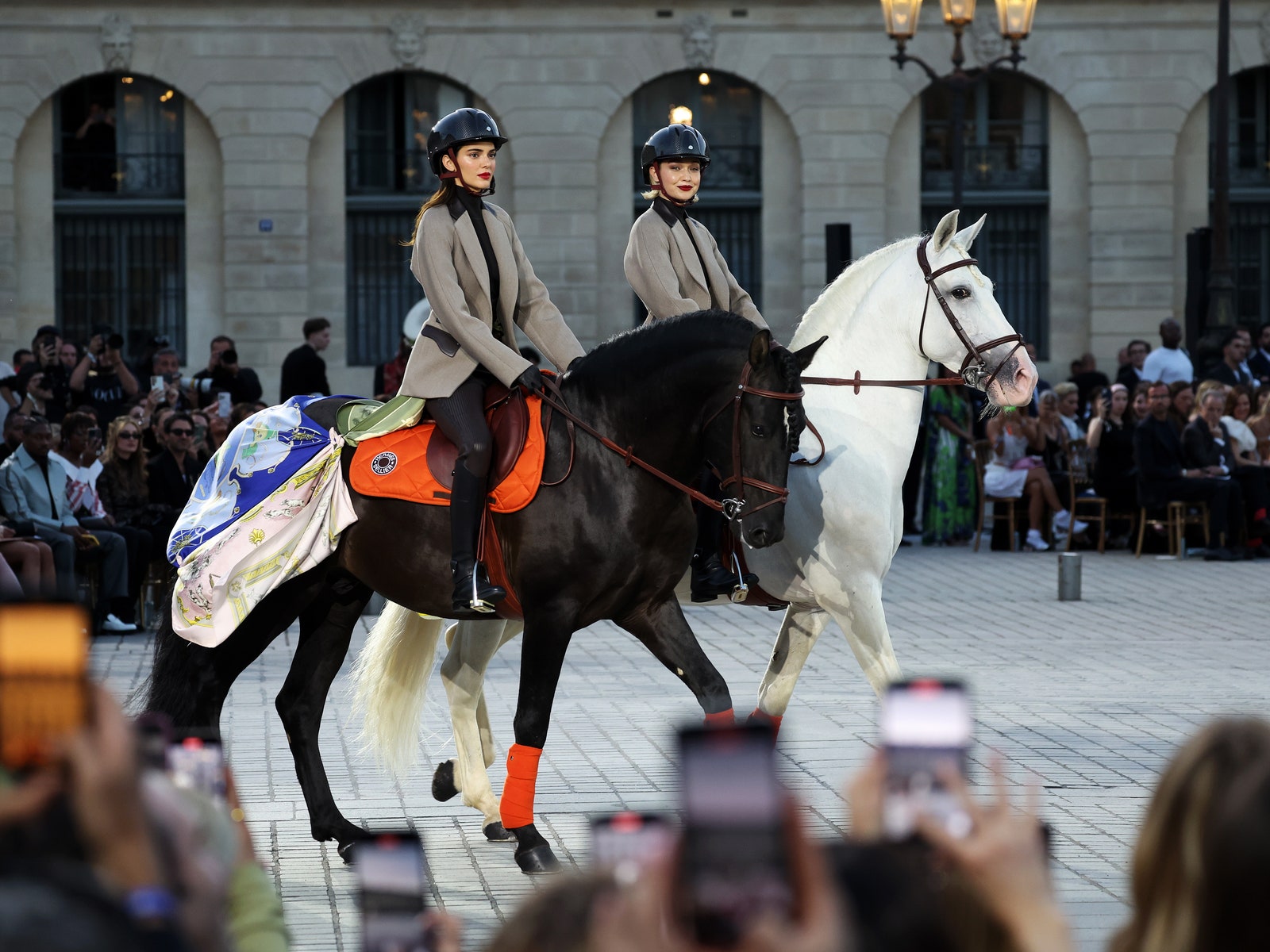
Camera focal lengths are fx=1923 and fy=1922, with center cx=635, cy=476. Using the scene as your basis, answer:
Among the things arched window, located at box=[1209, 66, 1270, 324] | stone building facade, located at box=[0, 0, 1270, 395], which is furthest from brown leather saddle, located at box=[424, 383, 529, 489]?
arched window, located at box=[1209, 66, 1270, 324]

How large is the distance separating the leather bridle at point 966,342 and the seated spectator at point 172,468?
7826 mm

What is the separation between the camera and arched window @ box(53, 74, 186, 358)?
97.3ft

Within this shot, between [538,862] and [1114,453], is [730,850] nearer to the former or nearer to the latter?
[538,862]

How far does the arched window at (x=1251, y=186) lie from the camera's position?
3078 centimetres

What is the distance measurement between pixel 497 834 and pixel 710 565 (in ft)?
4.52

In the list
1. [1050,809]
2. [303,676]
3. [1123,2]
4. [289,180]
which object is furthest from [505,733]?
[1123,2]

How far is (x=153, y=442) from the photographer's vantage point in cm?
1538

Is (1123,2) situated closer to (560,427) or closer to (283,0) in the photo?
(283,0)

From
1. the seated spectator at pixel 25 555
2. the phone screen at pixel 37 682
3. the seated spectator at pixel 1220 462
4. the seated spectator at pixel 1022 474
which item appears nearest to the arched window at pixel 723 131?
the seated spectator at pixel 1022 474

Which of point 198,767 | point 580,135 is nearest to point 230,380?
point 580,135

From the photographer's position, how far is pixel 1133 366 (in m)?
23.6

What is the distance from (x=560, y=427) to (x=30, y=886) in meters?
5.27

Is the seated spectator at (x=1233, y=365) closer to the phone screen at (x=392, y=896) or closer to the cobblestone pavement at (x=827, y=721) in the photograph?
the cobblestone pavement at (x=827, y=721)

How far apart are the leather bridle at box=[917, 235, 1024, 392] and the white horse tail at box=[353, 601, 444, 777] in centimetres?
250
